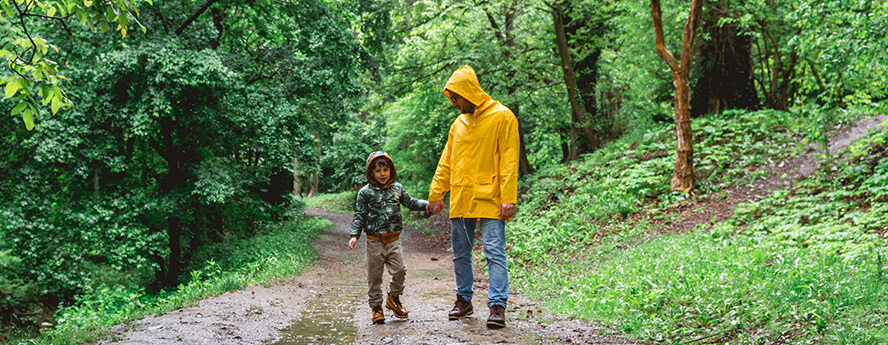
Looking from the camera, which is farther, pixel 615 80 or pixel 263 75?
pixel 615 80

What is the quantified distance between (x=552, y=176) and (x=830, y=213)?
773 cm

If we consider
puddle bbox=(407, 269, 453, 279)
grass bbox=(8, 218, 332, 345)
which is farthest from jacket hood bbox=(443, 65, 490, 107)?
puddle bbox=(407, 269, 453, 279)

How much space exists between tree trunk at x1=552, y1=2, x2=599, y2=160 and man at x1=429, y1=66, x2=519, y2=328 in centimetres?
974

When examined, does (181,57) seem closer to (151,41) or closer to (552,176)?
(151,41)

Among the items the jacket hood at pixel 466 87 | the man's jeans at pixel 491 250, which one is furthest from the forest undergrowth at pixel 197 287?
the jacket hood at pixel 466 87

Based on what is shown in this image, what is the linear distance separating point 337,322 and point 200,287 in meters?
3.00

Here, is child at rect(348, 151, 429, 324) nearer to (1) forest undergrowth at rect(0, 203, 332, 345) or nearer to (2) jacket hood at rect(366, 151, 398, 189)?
(2) jacket hood at rect(366, 151, 398, 189)

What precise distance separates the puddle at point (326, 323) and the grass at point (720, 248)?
2.23 m

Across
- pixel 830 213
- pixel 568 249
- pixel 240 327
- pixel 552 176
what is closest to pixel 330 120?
pixel 552 176

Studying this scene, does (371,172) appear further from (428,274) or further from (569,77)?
(569,77)

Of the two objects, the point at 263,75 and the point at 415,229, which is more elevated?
the point at 263,75

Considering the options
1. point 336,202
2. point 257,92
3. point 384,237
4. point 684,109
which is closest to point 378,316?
point 384,237

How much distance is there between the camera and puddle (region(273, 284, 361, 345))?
4.57 m

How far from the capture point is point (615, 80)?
618 inches
